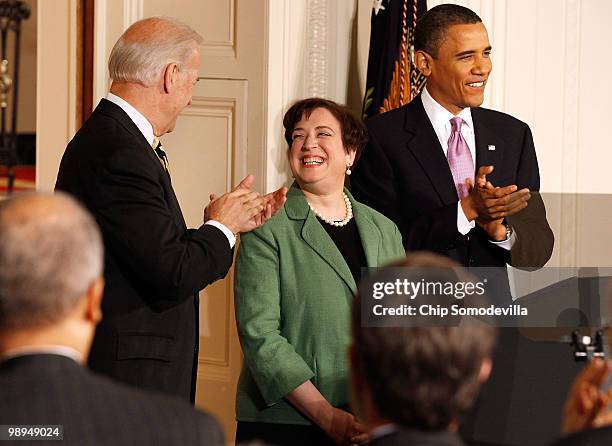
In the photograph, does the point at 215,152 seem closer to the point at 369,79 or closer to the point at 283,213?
the point at 369,79

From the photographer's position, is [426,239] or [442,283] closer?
[442,283]

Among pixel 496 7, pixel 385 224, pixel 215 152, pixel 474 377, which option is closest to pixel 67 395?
pixel 474 377

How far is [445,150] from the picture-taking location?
378 cm

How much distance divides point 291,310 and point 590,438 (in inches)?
70.6

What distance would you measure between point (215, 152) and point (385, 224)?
1.24 meters

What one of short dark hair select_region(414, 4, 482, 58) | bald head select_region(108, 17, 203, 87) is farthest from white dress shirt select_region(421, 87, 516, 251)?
bald head select_region(108, 17, 203, 87)

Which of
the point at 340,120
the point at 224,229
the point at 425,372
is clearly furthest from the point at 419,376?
the point at 340,120

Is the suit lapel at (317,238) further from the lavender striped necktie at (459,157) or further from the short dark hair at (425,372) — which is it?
the short dark hair at (425,372)

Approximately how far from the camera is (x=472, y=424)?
2.65m

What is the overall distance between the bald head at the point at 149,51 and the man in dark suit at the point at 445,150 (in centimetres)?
92

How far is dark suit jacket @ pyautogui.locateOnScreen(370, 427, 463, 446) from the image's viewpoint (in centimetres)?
150

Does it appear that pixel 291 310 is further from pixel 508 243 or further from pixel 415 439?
pixel 415 439

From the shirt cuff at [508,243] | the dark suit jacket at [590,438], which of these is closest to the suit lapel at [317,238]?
the shirt cuff at [508,243]

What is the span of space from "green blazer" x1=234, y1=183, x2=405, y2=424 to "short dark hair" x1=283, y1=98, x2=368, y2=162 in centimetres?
27
